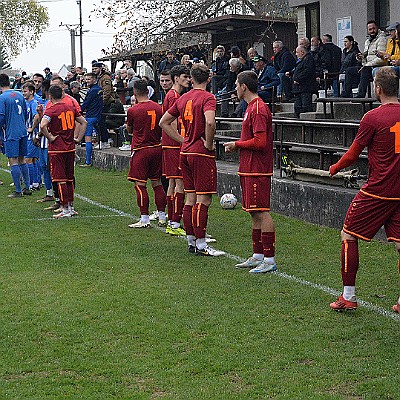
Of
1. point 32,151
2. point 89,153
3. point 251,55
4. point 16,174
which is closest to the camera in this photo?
point 16,174

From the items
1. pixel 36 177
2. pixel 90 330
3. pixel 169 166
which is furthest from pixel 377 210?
pixel 36 177

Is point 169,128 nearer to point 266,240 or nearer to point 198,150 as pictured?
point 198,150

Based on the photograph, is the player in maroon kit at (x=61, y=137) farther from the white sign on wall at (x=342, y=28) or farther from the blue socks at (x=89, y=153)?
the white sign on wall at (x=342, y=28)

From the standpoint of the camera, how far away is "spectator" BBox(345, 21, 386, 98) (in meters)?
15.4

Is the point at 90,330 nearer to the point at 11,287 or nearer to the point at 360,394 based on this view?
the point at 11,287

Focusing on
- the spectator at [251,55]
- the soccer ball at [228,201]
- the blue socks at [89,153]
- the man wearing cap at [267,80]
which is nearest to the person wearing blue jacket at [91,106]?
the blue socks at [89,153]

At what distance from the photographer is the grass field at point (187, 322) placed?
557 centimetres

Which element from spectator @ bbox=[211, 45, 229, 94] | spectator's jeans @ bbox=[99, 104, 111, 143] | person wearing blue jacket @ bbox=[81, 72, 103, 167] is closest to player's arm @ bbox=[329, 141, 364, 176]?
spectator @ bbox=[211, 45, 229, 94]

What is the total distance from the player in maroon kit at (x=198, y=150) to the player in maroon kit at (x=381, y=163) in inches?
111

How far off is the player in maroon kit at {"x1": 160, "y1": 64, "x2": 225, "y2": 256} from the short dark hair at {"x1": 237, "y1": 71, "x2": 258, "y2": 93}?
73cm

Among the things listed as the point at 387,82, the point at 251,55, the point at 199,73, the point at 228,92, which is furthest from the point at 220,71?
the point at 387,82

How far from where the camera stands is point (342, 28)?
2188 centimetres

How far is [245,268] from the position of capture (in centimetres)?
918

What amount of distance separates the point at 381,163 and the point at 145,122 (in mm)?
5415
